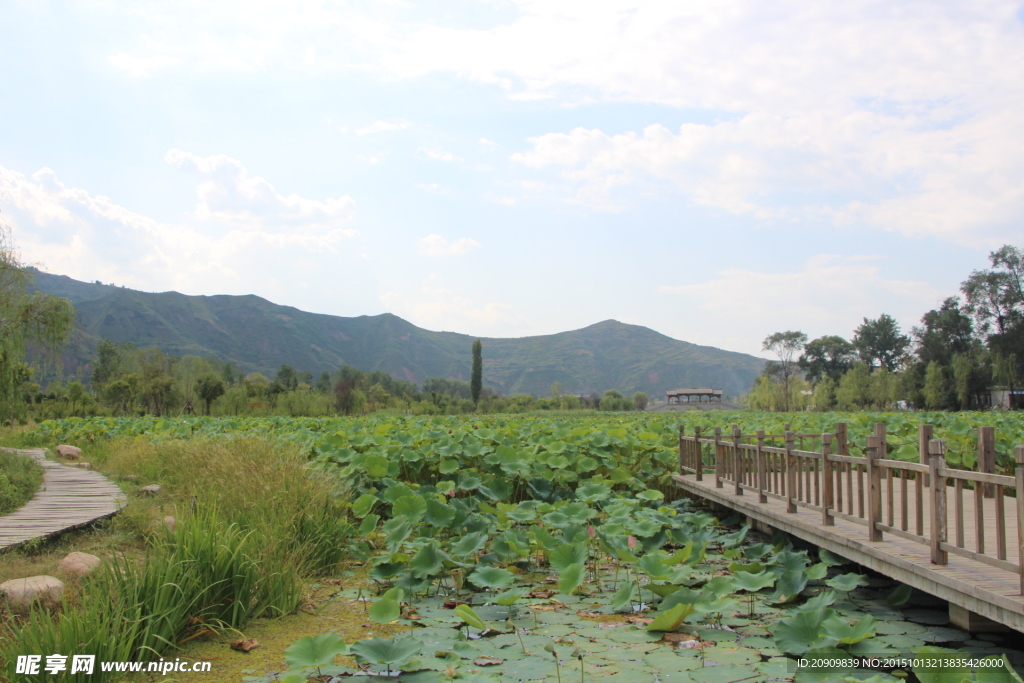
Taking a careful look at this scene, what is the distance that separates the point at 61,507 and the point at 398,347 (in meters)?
125

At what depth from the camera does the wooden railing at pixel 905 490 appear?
10.1 feet

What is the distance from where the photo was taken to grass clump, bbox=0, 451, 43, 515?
5703 mm

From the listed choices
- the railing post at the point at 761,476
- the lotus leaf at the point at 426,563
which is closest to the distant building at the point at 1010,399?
the railing post at the point at 761,476

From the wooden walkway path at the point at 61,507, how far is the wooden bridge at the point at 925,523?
5.58 meters

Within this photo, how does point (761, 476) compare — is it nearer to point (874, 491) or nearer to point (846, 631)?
point (874, 491)

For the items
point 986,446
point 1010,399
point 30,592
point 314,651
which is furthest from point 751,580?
point 1010,399

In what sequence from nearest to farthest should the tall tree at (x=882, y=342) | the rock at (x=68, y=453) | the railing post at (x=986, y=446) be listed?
the railing post at (x=986, y=446)
the rock at (x=68, y=453)
the tall tree at (x=882, y=342)

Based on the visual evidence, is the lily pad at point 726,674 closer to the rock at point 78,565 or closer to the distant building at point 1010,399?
the rock at point 78,565

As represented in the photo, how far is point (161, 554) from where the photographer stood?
3338mm

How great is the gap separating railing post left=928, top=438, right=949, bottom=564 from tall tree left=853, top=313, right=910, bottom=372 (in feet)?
199

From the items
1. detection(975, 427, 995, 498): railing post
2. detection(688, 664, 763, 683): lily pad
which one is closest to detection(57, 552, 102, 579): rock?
detection(688, 664, 763, 683): lily pad

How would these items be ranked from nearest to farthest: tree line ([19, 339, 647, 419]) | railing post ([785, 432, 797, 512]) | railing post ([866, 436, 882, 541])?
1. railing post ([866, 436, 882, 541])
2. railing post ([785, 432, 797, 512])
3. tree line ([19, 339, 647, 419])

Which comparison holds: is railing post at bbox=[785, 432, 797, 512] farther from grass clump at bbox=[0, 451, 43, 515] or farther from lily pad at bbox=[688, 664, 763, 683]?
grass clump at bbox=[0, 451, 43, 515]

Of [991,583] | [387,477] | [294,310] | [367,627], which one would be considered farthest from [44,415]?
[294,310]
